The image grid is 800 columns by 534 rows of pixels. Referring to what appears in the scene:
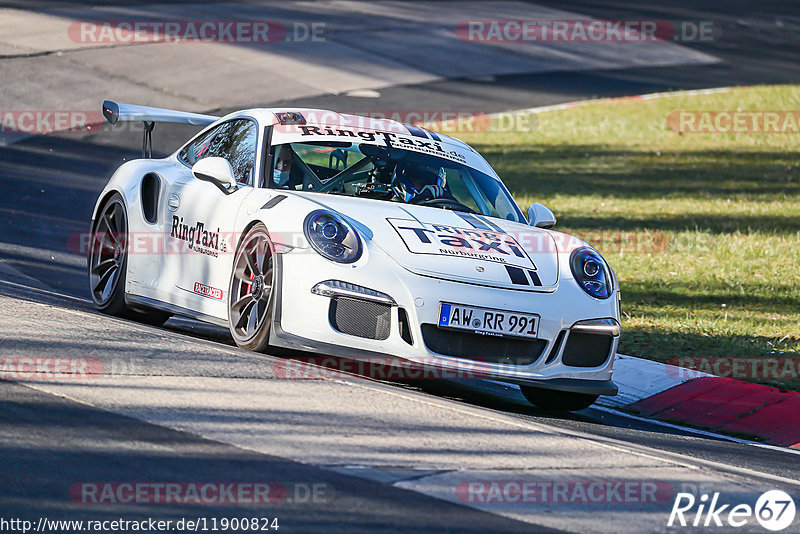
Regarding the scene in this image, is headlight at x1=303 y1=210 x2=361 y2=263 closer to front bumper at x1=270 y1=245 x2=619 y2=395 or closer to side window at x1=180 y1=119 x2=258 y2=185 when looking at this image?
front bumper at x1=270 y1=245 x2=619 y2=395

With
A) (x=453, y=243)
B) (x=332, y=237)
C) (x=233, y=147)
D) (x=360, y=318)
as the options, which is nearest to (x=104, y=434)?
(x=360, y=318)

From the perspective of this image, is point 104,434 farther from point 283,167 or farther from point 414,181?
point 414,181

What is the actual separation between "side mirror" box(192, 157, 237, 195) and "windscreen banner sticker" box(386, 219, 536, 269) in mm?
1102

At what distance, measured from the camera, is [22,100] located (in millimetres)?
16812

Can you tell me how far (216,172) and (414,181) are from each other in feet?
3.93

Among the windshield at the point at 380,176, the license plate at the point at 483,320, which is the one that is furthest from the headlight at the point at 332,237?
the windshield at the point at 380,176

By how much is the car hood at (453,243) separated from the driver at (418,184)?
0.67 ft

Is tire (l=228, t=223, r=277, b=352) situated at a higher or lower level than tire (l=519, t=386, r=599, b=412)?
higher

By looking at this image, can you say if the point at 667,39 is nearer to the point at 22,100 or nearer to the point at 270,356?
the point at 22,100

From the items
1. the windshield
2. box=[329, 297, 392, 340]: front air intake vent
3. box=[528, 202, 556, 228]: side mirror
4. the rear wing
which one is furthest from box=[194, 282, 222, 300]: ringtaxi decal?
box=[528, 202, 556, 228]: side mirror

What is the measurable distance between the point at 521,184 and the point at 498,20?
1442cm

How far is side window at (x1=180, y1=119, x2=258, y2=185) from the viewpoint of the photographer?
761 centimetres

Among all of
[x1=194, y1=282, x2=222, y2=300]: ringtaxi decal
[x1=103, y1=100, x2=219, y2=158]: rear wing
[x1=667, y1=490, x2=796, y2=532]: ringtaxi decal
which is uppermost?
[x1=103, y1=100, x2=219, y2=158]: rear wing

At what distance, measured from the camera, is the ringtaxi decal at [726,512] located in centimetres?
478
